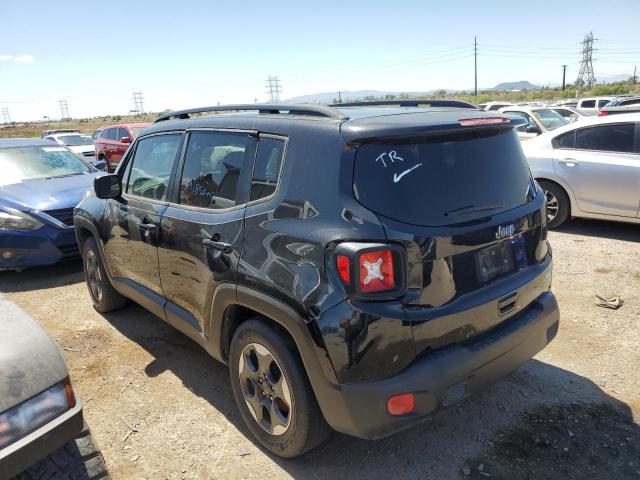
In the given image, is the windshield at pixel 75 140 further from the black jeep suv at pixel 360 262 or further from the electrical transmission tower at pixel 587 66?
the electrical transmission tower at pixel 587 66

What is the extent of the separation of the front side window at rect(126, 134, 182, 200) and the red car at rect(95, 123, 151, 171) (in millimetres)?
12229

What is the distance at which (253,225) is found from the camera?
2.56 m

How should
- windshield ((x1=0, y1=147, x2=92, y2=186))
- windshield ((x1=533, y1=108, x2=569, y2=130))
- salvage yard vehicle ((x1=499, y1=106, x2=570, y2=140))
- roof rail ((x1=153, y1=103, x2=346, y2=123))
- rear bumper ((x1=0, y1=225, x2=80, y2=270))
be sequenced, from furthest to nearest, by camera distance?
windshield ((x1=533, y1=108, x2=569, y2=130)) → salvage yard vehicle ((x1=499, y1=106, x2=570, y2=140)) → windshield ((x1=0, y1=147, x2=92, y2=186)) → rear bumper ((x1=0, y1=225, x2=80, y2=270)) → roof rail ((x1=153, y1=103, x2=346, y2=123))

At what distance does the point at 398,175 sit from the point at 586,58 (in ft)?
298

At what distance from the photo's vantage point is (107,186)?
13.0 ft

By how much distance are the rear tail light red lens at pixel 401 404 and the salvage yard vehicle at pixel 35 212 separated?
5.20 m

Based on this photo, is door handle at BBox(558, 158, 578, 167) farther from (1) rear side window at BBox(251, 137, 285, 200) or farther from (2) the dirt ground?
(1) rear side window at BBox(251, 137, 285, 200)

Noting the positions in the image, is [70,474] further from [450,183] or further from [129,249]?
[450,183]

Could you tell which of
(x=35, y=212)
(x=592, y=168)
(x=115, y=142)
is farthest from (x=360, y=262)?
(x=115, y=142)

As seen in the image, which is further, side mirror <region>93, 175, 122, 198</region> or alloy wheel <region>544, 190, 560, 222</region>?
alloy wheel <region>544, 190, 560, 222</region>

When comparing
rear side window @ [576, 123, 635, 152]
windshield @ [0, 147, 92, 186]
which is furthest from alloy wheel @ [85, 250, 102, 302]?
rear side window @ [576, 123, 635, 152]

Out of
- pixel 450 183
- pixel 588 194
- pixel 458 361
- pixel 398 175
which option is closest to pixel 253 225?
pixel 398 175

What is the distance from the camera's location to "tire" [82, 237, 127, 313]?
15.1 feet

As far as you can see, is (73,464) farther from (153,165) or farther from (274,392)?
(153,165)
